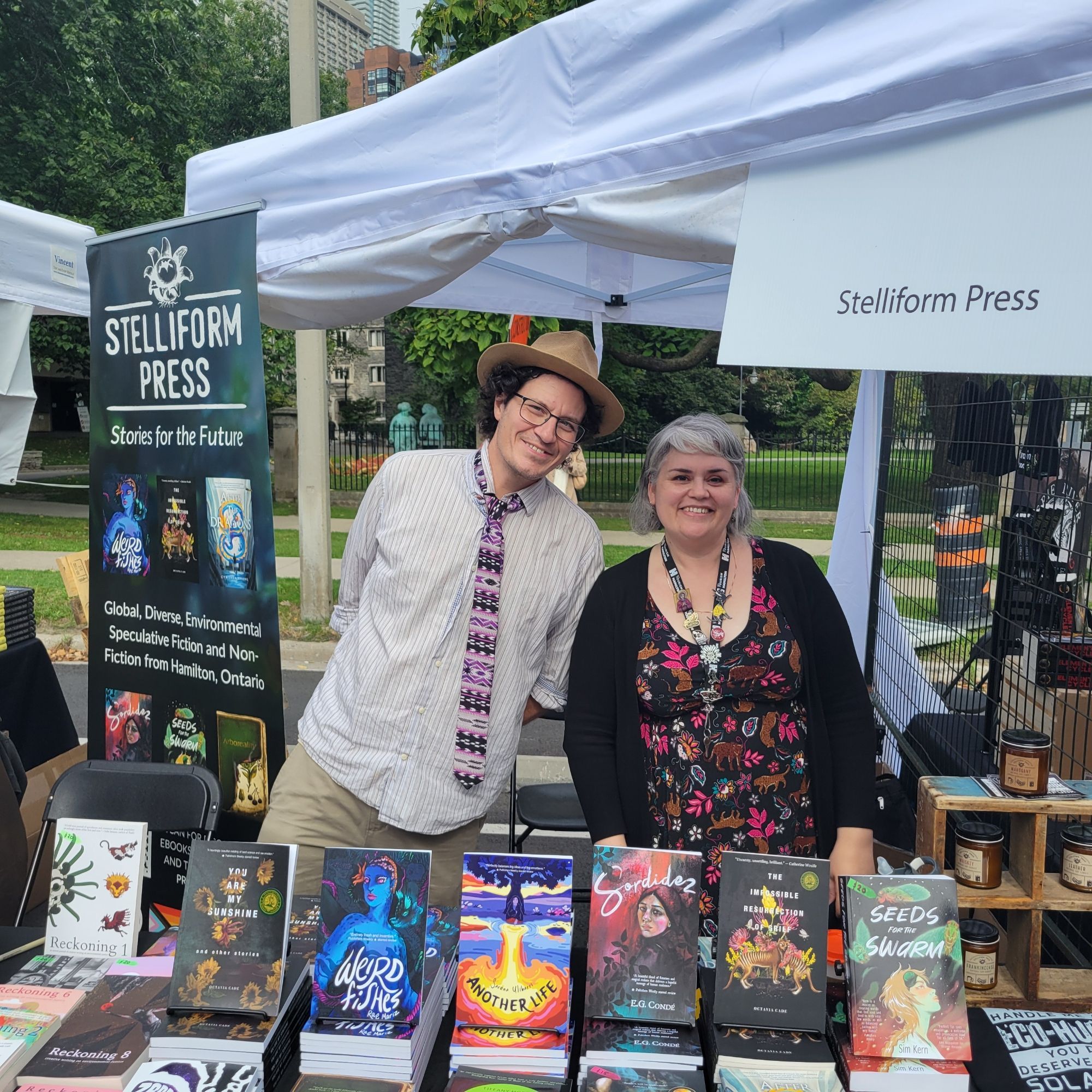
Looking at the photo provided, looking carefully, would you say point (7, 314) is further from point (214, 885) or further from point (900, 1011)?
point (900, 1011)

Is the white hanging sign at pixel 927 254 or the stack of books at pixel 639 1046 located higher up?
the white hanging sign at pixel 927 254

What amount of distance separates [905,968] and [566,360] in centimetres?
140

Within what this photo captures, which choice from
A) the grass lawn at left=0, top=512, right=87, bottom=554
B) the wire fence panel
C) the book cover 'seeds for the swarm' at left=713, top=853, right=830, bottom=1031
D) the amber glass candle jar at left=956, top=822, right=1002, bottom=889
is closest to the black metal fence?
the grass lawn at left=0, top=512, right=87, bottom=554

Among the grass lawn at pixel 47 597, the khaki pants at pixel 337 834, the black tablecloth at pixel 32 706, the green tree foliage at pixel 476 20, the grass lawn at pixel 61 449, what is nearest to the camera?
the khaki pants at pixel 337 834

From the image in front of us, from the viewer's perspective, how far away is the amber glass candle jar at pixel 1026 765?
2072mm

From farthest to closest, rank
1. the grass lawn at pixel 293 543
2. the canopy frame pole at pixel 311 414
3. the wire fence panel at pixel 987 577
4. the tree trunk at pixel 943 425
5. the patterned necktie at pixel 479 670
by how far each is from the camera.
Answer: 1. the grass lawn at pixel 293 543
2. the canopy frame pole at pixel 311 414
3. the tree trunk at pixel 943 425
4. the wire fence panel at pixel 987 577
5. the patterned necktie at pixel 479 670

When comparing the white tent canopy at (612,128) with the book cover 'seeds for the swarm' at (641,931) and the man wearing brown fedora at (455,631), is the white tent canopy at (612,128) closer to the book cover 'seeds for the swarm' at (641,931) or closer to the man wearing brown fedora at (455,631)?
the man wearing brown fedora at (455,631)

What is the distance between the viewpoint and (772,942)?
1.52m

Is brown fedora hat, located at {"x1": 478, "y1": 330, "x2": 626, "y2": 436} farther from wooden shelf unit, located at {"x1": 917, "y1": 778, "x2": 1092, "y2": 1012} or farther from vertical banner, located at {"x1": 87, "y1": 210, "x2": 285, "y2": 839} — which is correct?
wooden shelf unit, located at {"x1": 917, "y1": 778, "x2": 1092, "y2": 1012}

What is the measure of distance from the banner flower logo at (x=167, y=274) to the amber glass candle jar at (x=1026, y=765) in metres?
2.52

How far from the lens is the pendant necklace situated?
6.80 ft

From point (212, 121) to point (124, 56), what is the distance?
16.5 feet

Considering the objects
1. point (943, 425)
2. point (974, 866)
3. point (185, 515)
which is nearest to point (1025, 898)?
point (974, 866)

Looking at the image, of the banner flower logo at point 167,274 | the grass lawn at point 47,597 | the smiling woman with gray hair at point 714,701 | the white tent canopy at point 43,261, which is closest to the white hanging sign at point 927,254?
the smiling woman with gray hair at point 714,701
